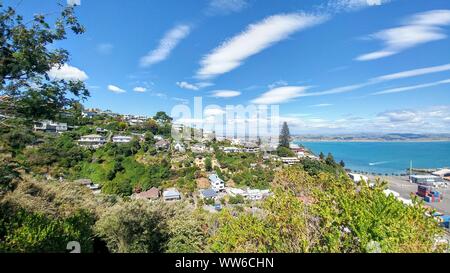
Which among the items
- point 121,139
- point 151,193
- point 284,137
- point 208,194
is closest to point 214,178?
point 208,194

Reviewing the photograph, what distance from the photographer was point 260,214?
14.9 ft

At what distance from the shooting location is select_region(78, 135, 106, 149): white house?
33.2 meters

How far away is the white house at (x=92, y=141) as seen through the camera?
33.2 meters

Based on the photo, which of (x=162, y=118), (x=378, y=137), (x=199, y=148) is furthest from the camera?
(x=378, y=137)

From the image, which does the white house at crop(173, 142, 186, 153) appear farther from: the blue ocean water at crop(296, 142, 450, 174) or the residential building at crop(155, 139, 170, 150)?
the blue ocean water at crop(296, 142, 450, 174)

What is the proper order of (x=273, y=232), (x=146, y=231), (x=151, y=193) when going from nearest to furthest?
(x=273, y=232) → (x=146, y=231) → (x=151, y=193)

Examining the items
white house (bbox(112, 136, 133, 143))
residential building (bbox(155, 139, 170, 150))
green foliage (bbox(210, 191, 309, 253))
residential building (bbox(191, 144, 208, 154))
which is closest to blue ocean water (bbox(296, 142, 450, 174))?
residential building (bbox(191, 144, 208, 154))

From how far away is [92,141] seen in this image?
34469 millimetres

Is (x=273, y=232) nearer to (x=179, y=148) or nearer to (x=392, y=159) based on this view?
(x=179, y=148)

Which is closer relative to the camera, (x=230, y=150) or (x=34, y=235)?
(x=34, y=235)

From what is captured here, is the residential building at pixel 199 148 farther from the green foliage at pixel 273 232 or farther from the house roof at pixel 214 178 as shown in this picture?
the green foliage at pixel 273 232

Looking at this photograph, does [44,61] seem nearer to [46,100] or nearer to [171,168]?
[46,100]

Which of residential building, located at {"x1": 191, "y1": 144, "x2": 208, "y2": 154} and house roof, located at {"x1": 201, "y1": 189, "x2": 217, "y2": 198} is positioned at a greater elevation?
residential building, located at {"x1": 191, "y1": 144, "x2": 208, "y2": 154}

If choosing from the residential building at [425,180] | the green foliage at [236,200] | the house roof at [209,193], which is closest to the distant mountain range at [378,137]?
the residential building at [425,180]
